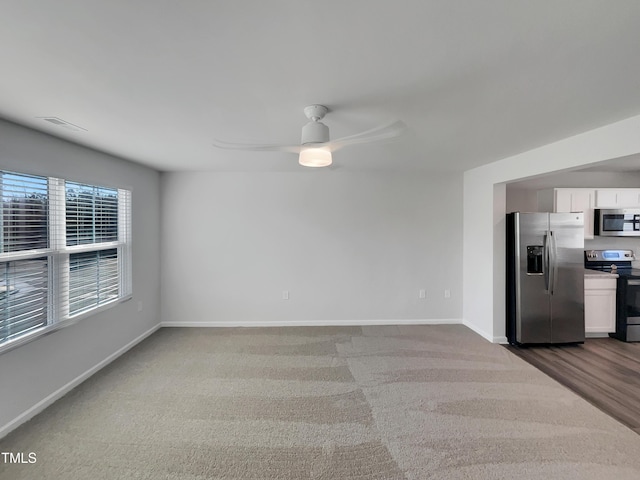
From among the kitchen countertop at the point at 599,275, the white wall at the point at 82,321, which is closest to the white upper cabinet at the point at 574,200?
the kitchen countertop at the point at 599,275

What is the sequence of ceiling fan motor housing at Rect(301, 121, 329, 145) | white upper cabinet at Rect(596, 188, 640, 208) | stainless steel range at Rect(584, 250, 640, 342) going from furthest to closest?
white upper cabinet at Rect(596, 188, 640, 208) → stainless steel range at Rect(584, 250, 640, 342) → ceiling fan motor housing at Rect(301, 121, 329, 145)

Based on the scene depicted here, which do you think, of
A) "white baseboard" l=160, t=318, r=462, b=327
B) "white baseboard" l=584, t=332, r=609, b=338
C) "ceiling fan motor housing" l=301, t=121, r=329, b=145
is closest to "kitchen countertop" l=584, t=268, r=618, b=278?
"white baseboard" l=584, t=332, r=609, b=338

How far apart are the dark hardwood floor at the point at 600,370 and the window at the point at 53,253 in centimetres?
487

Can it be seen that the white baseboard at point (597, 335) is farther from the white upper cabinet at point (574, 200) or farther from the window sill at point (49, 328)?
the window sill at point (49, 328)

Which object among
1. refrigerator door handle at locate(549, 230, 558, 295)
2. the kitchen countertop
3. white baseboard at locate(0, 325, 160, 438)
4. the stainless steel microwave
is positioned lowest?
white baseboard at locate(0, 325, 160, 438)

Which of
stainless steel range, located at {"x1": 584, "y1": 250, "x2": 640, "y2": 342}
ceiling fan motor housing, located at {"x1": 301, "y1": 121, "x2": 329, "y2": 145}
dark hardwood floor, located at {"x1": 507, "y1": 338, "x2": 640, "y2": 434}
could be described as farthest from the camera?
stainless steel range, located at {"x1": 584, "y1": 250, "x2": 640, "y2": 342}

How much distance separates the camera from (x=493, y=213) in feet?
12.6

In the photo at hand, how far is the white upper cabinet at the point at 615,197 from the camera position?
411 cm

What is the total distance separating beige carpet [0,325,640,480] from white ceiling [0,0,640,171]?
7.69ft

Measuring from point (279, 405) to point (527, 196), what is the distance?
4.92 m

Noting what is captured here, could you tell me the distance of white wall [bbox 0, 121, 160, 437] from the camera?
88.0 inches

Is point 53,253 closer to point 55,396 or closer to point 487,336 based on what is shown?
point 55,396

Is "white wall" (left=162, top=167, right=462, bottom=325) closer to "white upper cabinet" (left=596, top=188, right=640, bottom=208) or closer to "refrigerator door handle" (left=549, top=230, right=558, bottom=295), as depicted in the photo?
"refrigerator door handle" (left=549, top=230, right=558, bottom=295)

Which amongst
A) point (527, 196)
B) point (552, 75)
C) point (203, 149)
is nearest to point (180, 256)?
point (203, 149)
